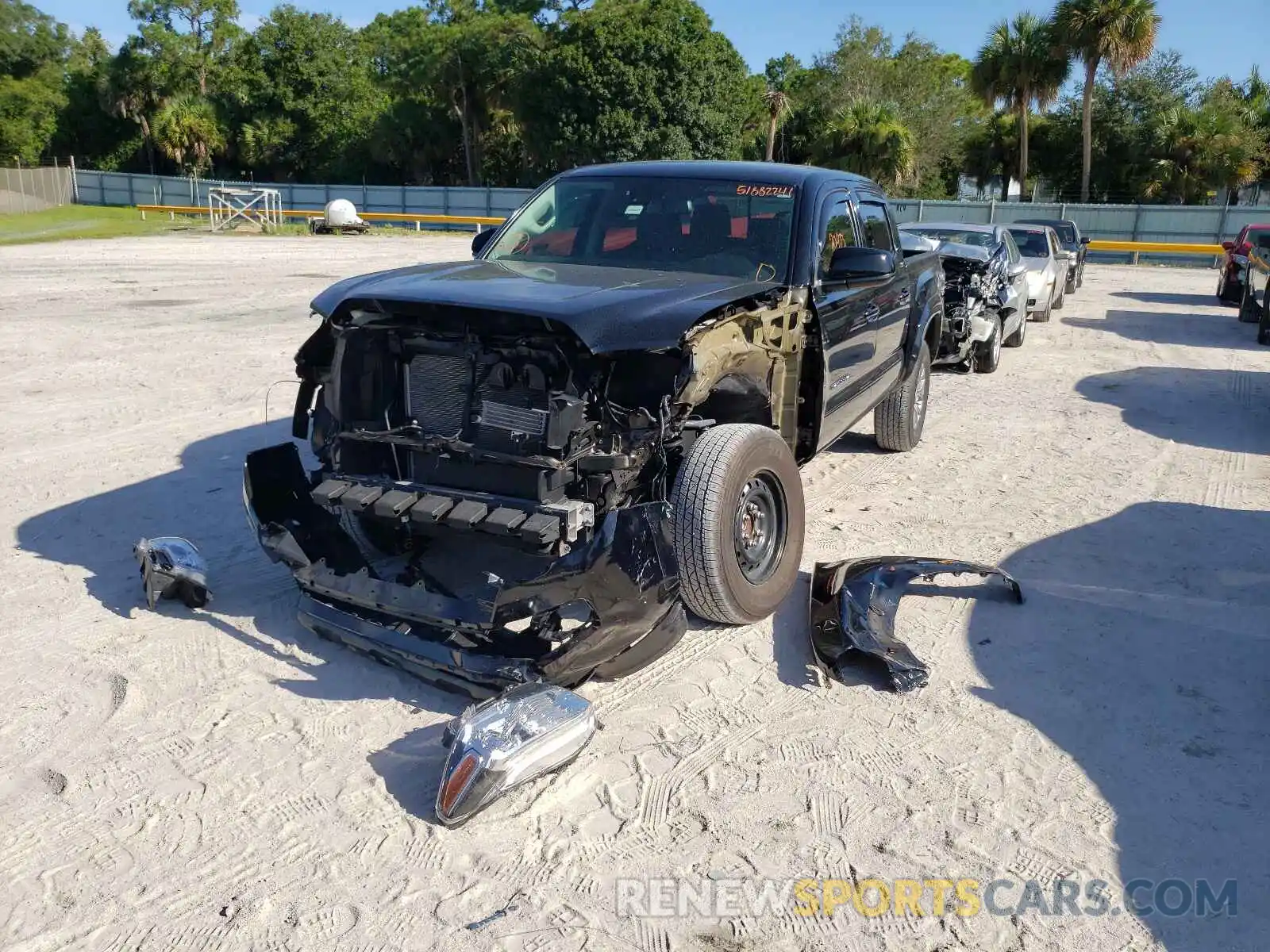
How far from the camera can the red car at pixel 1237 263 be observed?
17.1 metres

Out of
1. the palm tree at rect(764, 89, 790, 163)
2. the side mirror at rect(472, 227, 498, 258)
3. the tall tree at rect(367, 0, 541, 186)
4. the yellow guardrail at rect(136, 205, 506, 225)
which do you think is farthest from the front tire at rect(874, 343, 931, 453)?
the tall tree at rect(367, 0, 541, 186)

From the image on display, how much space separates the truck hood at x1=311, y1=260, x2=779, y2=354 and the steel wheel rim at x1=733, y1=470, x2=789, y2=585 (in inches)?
32.9

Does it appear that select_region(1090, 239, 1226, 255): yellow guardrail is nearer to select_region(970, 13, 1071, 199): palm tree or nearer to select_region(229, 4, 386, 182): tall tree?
select_region(970, 13, 1071, 199): palm tree

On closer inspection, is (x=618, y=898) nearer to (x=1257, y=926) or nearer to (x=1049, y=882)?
(x=1049, y=882)

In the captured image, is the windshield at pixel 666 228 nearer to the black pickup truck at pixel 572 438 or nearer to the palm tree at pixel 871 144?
the black pickup truck at pixel 572 438

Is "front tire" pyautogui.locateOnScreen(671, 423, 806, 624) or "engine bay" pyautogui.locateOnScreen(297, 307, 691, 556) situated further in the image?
"front tire" pyautogui.locateOnScreen(671, 423, 806, 624)

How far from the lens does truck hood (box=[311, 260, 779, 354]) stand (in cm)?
399

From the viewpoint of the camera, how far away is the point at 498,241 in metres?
5.93

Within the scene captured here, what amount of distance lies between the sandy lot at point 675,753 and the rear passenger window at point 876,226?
1.61 m

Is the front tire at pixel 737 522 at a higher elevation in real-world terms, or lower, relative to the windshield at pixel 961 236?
lower

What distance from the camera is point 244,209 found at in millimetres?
36875

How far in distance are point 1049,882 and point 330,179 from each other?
5990cm

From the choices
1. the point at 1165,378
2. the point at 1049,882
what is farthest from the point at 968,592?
the point at 1165,378

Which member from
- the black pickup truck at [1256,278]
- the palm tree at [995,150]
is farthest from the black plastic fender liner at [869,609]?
the palm tree at [995,150]
